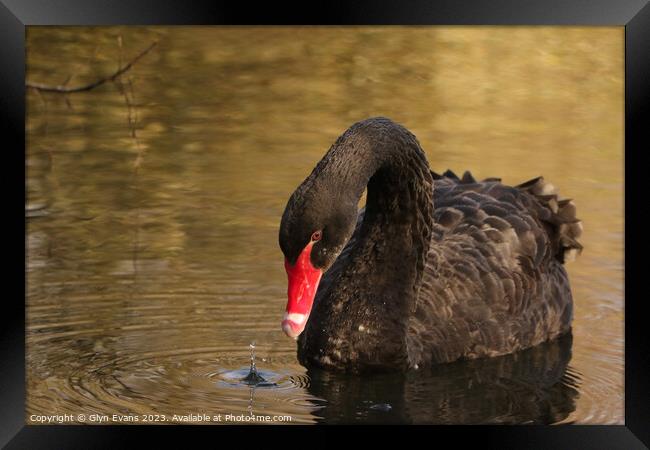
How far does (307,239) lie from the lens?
17.9ft

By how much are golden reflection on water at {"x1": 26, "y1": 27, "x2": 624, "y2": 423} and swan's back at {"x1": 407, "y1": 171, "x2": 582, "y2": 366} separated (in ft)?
0.92

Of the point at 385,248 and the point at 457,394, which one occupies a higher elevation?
the point at 385,248

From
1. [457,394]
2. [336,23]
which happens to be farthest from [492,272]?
[336,23]

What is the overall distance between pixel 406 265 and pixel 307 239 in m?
1.07

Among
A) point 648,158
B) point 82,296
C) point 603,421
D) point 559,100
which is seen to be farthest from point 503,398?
point 559,100

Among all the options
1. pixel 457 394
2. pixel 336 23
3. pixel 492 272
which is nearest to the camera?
pixel 336 23

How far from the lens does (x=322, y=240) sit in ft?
18.1

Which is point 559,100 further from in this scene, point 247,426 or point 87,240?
point 247,426

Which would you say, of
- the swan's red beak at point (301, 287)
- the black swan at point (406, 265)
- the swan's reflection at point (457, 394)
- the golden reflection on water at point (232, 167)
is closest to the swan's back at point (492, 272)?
the black swan at point (406, 265)

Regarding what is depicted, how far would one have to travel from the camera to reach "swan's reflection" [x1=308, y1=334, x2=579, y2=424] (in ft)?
18.5

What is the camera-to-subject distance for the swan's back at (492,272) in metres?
6.44

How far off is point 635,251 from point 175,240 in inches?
142

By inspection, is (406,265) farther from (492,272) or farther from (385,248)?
(492,272)

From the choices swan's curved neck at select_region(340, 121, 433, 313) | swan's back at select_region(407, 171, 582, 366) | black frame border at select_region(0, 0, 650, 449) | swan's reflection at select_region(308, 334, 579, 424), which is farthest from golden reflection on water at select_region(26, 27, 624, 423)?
black frame border at select_region(0, 0, 650, 449)
